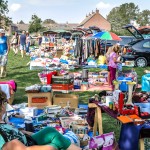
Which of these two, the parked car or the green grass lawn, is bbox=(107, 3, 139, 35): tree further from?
the green grass lawn

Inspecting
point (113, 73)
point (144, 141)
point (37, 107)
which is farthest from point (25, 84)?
point (144, 141)

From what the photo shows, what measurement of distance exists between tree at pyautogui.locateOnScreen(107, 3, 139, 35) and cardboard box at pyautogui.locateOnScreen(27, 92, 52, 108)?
254ft

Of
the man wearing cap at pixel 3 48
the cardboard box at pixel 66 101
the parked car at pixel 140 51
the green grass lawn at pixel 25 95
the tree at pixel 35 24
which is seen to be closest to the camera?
the green grass lawn at pixel 25 95

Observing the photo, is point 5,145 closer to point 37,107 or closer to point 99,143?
point 99,143

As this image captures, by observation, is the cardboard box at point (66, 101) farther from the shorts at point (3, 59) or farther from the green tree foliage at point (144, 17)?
the green tree foliage at point (144, 17)

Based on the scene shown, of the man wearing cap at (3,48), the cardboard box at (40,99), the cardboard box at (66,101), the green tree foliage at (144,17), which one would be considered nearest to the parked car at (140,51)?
the man wearing cap at (3,48)

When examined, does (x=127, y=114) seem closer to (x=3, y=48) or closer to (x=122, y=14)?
(x=3, y=48)

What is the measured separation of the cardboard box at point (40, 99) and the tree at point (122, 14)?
77496 millimetres

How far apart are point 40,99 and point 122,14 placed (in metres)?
82.8

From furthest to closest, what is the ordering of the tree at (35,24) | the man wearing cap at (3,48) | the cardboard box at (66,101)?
the tree at (35,24) < the man wearing cap at (3,48) < the cardboard box at (66,101)

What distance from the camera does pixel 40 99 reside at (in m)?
7.24

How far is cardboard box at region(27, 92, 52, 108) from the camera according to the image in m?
7.21

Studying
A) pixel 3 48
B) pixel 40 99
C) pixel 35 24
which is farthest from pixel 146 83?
pixel 35 24

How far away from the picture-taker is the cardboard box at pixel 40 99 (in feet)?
23.6
